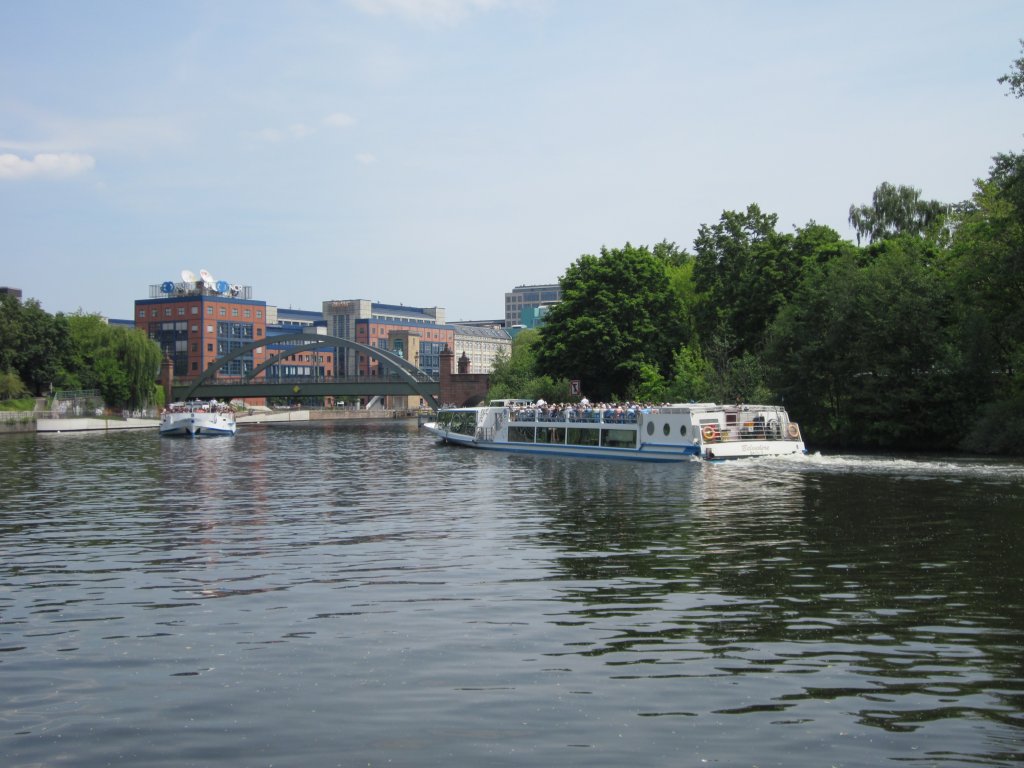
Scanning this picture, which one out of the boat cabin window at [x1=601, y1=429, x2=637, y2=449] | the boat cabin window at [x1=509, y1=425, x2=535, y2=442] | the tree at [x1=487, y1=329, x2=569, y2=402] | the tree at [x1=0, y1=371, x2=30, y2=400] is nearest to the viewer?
the boat cabin window at [x1=601, y1=429, x2=637, y2=449]

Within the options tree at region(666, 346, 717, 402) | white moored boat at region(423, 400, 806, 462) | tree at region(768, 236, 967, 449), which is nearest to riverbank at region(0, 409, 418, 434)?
white moored boat at region(423, 400, 806, 462)

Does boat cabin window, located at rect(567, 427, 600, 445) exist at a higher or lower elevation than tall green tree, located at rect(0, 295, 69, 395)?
lower

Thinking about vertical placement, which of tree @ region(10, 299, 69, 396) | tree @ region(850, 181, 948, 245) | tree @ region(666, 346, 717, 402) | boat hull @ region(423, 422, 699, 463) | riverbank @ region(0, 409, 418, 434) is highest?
tree @ region(850, 181, 948, 245)

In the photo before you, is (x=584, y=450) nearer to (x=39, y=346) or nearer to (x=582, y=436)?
(x=582, y=436)

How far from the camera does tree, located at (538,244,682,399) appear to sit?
79.2 meters

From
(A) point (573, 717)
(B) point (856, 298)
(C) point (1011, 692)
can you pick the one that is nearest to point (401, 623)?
(A) point (573, 717)

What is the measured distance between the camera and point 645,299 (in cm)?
8031

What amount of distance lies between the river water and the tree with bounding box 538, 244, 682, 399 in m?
47.8

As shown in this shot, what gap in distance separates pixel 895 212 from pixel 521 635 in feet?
236

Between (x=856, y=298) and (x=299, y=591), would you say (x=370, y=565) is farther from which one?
(x=856, y=298)

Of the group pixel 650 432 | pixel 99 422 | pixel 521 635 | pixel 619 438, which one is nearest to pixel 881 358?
pixel 650 432

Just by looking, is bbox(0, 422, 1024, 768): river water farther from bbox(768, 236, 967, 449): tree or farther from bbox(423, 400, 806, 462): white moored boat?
bbox(768, 236, 967, 449): tree

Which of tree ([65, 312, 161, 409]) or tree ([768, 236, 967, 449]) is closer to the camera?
tree ([768, 236, 967, 449])

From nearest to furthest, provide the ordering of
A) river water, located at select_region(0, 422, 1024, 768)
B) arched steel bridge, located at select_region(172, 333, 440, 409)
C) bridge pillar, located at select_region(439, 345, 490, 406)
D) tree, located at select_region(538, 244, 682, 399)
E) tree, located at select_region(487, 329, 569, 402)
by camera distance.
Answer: river water, located at select_region(0, 422, 1024, 768) < tree, located at select_region(538, 244, 682, 399) < tree, located at select_region(487, 329, 569, 402) < bridge pillar, located at select_region(439, 345, 490, 406) < arched steel bridge, located at select_region(172, 333, 440, 409)
